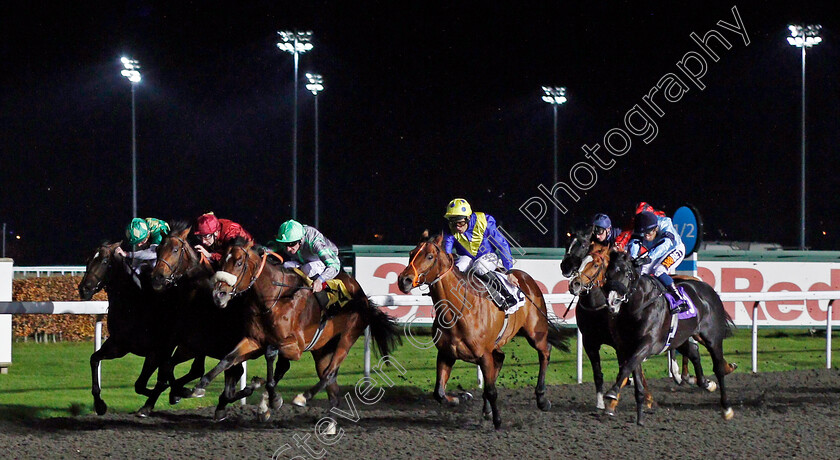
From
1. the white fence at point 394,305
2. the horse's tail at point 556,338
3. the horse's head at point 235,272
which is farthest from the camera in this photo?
the horse's tail at point 556,338

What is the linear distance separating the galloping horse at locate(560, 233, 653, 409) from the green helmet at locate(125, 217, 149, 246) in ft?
9.48

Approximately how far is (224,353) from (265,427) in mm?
596

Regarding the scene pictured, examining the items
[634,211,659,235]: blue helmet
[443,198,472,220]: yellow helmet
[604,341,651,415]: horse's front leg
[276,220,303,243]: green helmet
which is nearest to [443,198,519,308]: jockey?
[443,198,472,220]: yellow helmet

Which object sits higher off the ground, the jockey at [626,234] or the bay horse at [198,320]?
the jockey at [626,234]

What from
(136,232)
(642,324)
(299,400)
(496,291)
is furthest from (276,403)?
(642,324)

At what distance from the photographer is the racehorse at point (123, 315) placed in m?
5.48

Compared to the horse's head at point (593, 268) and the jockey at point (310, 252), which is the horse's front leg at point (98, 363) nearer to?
the jockey at point (310, 252)

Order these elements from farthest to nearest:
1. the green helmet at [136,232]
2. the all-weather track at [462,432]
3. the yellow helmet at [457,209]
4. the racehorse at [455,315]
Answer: the yellow helmet at [457,209], the green helmet at [136,232], the racehorse at [455,315], the all-weather track at [462,432]

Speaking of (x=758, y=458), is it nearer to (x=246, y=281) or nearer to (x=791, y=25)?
(x=246, y=281)

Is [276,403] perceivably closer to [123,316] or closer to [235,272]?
[235,272]

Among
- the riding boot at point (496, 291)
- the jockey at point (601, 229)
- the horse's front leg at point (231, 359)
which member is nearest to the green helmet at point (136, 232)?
the horse's front leg at point (231, 359)

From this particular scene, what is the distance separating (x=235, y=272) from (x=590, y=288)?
242 cm

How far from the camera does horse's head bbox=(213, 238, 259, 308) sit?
196 inches

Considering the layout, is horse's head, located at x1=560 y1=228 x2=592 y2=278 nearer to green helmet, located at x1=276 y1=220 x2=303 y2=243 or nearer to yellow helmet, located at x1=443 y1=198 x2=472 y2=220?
yellow helmet, located at x1=443 y1=198 x2=472 y2=220
